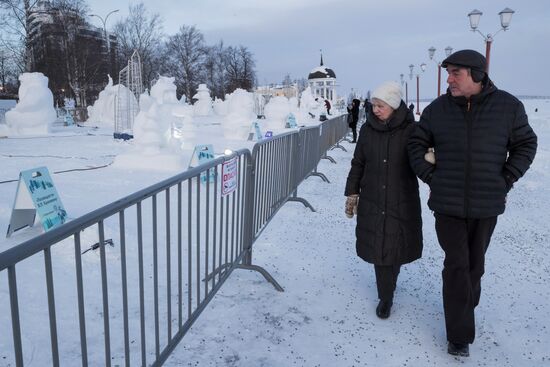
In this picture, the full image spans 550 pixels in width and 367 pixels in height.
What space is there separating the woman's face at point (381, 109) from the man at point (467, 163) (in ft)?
0.91

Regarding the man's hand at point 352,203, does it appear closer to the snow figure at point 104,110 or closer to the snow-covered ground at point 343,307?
the snow-covered ground at point 343,307

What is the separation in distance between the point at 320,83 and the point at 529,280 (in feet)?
254

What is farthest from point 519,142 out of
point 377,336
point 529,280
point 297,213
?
point 297,213

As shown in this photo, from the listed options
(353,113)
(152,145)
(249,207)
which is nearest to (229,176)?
(249,207)

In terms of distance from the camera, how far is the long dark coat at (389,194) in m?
3.08

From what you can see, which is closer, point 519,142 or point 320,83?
point 519,142

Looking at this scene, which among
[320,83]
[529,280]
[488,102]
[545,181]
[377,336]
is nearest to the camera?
[488,102]

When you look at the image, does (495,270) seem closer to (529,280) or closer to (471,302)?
(529,280)

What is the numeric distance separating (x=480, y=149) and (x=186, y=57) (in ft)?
200

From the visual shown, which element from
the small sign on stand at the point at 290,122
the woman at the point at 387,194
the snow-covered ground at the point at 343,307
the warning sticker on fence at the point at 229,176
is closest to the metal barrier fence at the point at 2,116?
the small sign on stand at the point at 290,122

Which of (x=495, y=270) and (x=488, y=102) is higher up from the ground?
(x=488, y=102)

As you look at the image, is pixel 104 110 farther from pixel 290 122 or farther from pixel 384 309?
pixel 384 309

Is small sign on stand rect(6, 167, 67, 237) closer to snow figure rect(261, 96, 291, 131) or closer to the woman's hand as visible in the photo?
the woman's hand

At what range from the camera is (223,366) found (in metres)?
2.62
